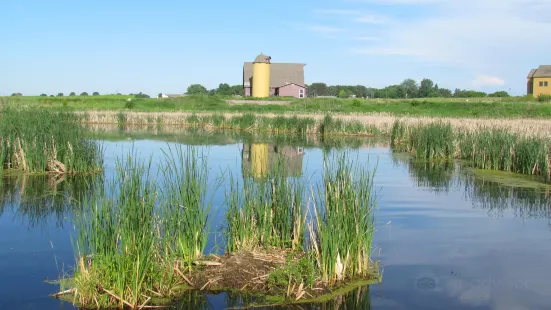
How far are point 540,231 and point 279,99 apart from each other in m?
48.5

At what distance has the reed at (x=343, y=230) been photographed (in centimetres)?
618

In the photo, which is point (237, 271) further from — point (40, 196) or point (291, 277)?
point (40, 196)

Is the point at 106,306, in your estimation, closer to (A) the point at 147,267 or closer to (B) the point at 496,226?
(A) the point at 147,267

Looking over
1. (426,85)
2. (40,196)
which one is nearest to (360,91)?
(426,85)

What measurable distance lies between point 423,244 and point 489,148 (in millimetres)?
9080

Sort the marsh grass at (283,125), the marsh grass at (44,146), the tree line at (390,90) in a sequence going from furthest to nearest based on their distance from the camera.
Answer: the tree line at (390,90) < the marsh grass at (283,125) < the marsh grass at (44,146)

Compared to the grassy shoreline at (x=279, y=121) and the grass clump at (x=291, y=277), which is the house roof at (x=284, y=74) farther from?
the grass clump at (x=291, y=277)

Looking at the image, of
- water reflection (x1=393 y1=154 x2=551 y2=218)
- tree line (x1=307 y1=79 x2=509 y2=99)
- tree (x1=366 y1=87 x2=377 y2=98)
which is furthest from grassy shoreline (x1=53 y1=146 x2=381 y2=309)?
tree (x1=366 y1=87 x2=377 y2=98)

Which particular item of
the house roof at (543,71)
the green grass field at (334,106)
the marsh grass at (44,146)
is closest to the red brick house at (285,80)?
the green grass field at (334,106)

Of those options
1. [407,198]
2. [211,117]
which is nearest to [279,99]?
[211,117]

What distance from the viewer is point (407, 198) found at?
12.1m

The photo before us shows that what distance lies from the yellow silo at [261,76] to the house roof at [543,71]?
30.2m

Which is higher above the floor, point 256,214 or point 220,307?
point 256,214

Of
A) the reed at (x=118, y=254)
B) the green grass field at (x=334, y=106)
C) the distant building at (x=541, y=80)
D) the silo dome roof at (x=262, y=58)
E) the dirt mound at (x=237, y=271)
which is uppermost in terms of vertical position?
the silo dome roof at (x=262, y=58)
